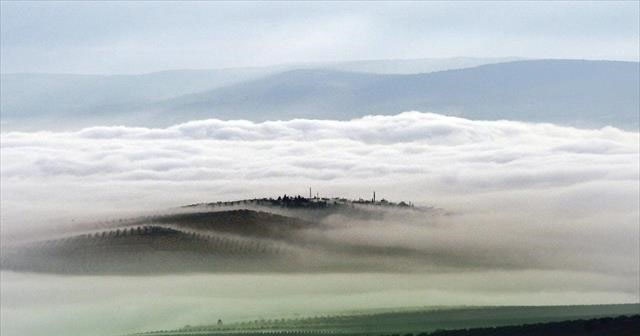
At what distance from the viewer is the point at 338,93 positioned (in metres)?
4.07

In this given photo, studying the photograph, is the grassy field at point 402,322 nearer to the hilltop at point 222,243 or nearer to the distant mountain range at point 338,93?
the hilltop at point 222,243

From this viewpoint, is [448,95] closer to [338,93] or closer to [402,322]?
[338,93]

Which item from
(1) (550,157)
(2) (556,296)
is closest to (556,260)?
(2) (556,296)

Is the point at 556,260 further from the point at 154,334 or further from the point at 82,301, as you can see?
the point at 82,301

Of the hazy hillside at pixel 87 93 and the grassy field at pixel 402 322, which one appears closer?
the grassy field at pixel 402 322

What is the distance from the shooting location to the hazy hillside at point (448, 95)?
403cm

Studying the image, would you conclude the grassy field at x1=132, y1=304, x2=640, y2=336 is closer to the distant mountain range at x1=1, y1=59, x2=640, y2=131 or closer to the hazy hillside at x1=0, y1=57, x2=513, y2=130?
the distant mountain range at x1=1, y1=59, x2=640, y2=131

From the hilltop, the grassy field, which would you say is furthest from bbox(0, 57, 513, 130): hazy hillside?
the grassy field

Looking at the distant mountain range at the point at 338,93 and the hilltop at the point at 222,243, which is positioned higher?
the distant mountain range at the point at 338,93

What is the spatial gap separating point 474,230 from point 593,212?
0.53 meters

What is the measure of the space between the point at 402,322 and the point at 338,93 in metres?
1.04

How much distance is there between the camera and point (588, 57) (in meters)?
4.04

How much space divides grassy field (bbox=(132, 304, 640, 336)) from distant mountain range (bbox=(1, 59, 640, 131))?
0.85 m

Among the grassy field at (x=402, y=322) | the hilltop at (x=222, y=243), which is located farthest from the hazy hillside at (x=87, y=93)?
the grassy field at (x=402, y=322)
